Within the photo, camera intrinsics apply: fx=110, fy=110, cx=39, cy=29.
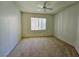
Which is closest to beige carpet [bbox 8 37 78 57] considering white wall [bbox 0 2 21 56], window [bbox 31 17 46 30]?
white wall [bbox 0 2 21 56]

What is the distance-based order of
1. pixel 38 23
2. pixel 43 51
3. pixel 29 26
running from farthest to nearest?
pixel 38 23 < pixel 29 26 < pixel 43 51

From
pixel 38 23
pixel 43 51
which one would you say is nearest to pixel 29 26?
pixel 38 23

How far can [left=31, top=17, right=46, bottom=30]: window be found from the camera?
8655 millimetres

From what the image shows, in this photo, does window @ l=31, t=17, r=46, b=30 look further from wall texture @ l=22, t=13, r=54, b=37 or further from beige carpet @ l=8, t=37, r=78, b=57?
beige carpet @ l=8, t=37, r=78, b=57

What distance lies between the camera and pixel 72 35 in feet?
16.7

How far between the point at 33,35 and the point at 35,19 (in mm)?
1272

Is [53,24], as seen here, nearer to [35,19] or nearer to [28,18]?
[35,19]

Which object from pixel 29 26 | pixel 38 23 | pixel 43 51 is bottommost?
pixel 43 51

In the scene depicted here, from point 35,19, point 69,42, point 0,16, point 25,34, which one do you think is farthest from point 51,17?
point 0,16

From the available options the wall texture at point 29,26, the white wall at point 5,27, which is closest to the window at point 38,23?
the wall texture at point 29,26

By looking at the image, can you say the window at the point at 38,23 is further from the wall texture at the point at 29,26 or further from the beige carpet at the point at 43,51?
the beige carpet at the point at 43,51

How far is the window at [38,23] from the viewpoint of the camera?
8.66 meters

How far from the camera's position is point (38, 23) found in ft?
28.9

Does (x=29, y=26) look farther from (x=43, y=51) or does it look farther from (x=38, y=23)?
(x=43, y=51)
